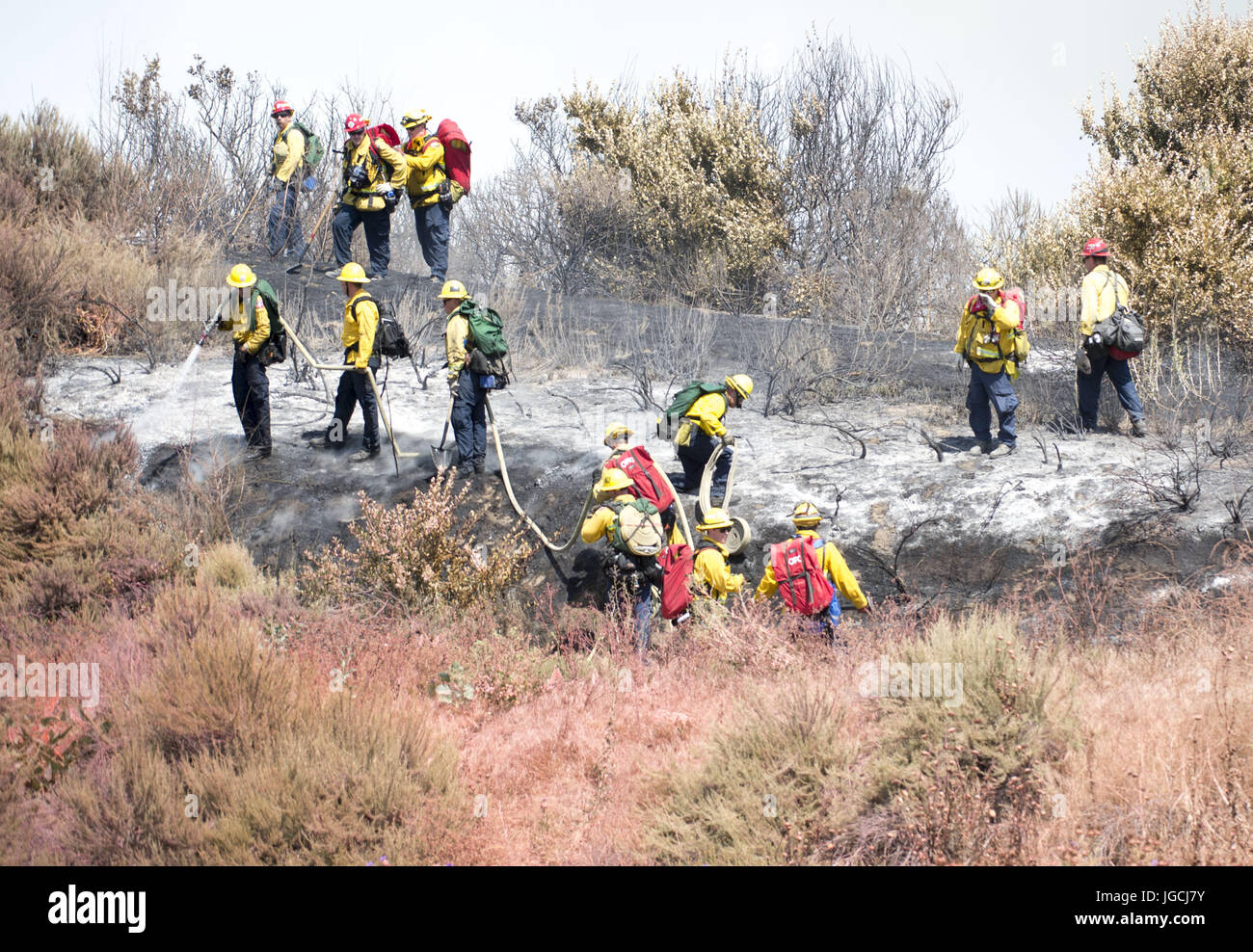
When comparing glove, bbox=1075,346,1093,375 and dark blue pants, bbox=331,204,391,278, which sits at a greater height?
dark blue pants, bbox=331,204,391,278

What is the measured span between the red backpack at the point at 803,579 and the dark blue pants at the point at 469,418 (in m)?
3.73

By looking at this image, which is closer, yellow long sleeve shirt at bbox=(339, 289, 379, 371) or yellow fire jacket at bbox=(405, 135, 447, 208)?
yellow long sleeve shirt at bbox=(339, 289, 379, 371)

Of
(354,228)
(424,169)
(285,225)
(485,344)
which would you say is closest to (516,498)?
(485,344)

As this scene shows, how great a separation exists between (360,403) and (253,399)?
3.31 feet

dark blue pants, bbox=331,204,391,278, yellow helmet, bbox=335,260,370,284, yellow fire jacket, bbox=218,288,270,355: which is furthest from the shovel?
dark blue pants, bbox=331,204,391,278

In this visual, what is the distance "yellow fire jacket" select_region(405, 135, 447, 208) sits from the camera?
12.6 m

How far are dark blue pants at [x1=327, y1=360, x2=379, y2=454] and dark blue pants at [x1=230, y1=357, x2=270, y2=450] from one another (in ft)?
2.18

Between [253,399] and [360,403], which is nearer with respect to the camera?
[253,399]

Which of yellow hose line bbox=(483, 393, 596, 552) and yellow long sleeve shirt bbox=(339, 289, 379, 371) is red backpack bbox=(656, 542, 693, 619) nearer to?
yellow hose line bbox=(483, 393, 596, 552)

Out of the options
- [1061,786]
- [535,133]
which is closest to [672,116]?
[535,133]

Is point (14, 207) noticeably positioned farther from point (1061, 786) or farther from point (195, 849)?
point (1061, 786)

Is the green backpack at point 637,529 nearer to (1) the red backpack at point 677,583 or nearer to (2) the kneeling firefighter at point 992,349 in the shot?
(1) the red backpack at point 677,583

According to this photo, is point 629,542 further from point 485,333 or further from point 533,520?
point 485,333

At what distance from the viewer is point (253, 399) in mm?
9703
